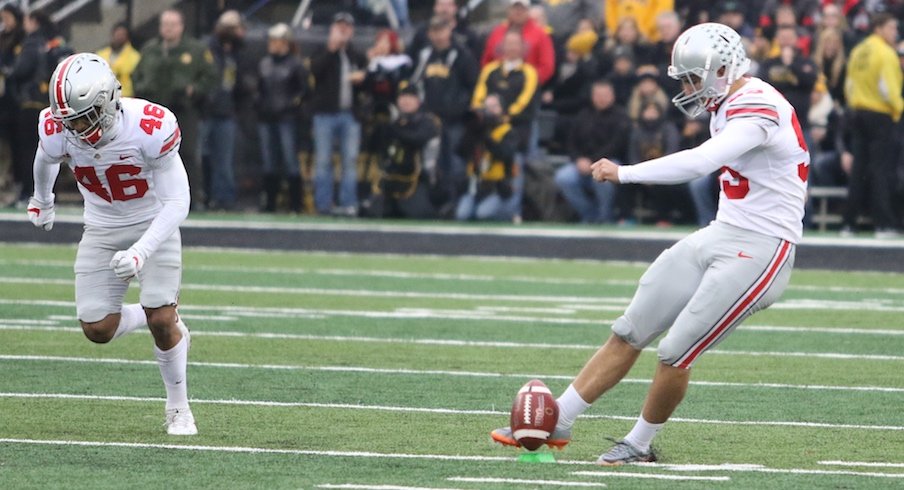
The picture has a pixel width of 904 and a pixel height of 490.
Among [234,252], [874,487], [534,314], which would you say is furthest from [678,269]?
[234,252]

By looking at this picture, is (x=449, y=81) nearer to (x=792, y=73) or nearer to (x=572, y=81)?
(x=572, y=81)

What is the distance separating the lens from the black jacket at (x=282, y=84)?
17.8 metres

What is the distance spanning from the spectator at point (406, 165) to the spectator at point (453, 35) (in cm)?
56

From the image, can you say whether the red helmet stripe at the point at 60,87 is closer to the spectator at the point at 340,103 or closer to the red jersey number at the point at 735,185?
the red jersey number at the point at 735,185

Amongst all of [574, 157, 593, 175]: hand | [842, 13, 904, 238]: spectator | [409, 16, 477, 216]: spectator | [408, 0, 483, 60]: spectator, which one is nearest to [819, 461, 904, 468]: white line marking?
[842, 13, 904, 238]: spectator

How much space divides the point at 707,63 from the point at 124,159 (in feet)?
7.82

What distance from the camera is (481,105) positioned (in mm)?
17281

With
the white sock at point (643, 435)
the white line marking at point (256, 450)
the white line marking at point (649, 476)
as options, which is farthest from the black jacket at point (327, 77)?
the white line marking at point (649, 476)

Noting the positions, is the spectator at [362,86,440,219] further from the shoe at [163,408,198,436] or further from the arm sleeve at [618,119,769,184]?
Answer: the arm sleeve at [618,119,769,184]

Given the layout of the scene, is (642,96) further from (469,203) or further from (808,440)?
(808,440)

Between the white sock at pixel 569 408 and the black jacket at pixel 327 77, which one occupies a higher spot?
the white sock at pixel 569 408

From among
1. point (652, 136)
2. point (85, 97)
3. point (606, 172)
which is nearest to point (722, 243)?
point (606, 172)

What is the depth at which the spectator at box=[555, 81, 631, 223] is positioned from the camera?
17.2 meters

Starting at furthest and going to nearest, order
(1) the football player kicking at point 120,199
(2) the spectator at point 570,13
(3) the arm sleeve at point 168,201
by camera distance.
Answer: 1. (2) the spectator at point 570,13
2. (3) the arm sleeve at point 168,201
3. (1) the football player kicking at point 120,199
